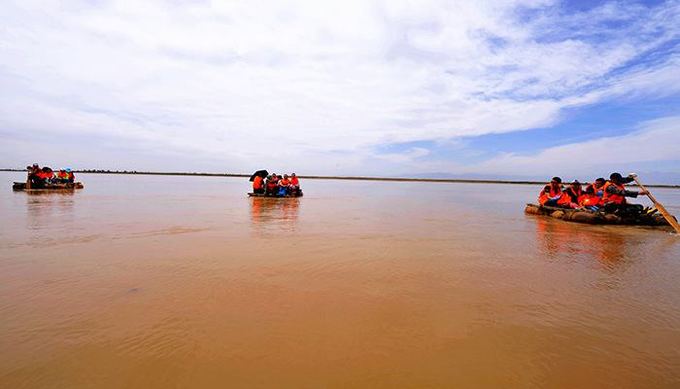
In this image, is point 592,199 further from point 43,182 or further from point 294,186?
point 43,182

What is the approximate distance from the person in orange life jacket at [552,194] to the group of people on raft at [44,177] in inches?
1183

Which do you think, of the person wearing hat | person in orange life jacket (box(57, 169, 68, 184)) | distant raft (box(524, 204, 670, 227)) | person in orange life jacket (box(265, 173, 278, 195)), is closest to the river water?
distant raft (box(524, 204, 670, 227))

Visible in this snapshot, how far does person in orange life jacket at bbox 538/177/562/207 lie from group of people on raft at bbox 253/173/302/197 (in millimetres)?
14776

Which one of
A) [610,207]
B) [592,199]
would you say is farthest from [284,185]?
[610,207]

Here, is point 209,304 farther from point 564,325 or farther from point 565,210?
point 565,210

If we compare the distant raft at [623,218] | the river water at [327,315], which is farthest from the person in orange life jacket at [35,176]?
the distant raft at [623,218]

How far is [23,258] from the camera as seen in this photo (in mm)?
6398

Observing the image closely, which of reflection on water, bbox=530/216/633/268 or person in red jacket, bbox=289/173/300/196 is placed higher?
person in red jacket, bbox=289/173/300/196

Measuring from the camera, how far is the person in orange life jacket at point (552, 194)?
1681 cm

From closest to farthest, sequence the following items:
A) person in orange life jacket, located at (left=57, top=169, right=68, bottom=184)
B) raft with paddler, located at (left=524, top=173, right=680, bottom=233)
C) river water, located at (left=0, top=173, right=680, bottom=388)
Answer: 1. river water, located at (left=0, top=173, right=680, bottom=388)
2. raft with paddler, located at (left=524, top=173, right=680, bottom=233)
3. person in orange life jacket, located at (left=57, top=169, right=68, bottom=184)

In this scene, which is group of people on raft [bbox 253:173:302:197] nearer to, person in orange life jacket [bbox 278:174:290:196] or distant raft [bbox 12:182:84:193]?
person in orange life jacket [bbox 278:174:290:196]

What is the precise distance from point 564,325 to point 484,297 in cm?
103

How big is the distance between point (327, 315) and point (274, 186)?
2019cm

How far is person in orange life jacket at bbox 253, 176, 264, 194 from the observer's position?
24188 millimetres
